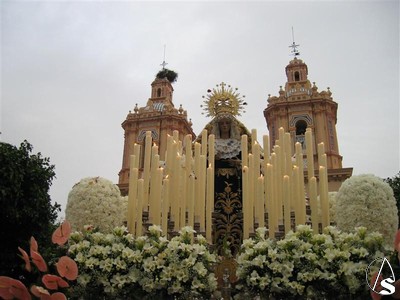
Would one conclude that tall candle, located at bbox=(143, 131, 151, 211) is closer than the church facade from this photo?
Yes

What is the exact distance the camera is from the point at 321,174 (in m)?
4.91

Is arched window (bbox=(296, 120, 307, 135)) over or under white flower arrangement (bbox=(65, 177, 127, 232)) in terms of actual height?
over

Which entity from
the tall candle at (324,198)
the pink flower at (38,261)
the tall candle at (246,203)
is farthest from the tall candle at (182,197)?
the pink flower at (38,261)

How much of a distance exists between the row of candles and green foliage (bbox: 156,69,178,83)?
101ft

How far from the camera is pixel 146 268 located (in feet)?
11.9

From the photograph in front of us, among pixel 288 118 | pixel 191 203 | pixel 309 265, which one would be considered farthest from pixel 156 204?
pixel 288 118

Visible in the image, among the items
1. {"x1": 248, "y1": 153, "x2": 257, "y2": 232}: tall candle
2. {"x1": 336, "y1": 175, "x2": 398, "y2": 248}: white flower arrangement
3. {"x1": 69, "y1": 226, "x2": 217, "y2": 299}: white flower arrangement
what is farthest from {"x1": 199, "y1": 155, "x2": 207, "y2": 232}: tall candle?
{"x1": 336, "y1": 175, "x2": 398, "y2": 248}: white flower arrangement

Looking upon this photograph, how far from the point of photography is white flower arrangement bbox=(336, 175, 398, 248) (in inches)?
171

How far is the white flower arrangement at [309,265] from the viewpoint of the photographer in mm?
3460

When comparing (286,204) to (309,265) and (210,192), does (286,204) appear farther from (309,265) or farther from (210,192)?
(309,265)

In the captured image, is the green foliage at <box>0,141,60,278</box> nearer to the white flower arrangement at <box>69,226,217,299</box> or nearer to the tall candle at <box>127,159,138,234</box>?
the tall candle at <box>127,159,138,234</box>

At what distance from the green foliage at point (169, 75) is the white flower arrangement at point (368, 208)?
104 feet

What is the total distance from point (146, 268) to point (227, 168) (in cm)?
288

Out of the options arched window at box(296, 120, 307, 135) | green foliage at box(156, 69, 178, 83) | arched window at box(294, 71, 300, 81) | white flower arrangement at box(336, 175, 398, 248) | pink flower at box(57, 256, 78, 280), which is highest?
green foliage at box(156, 69, 178, 83)
